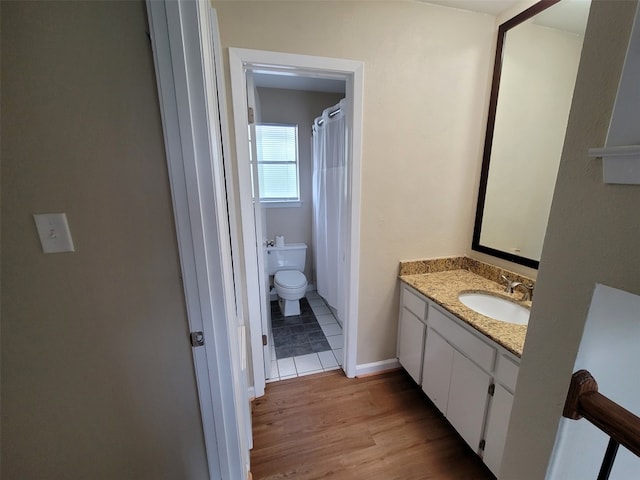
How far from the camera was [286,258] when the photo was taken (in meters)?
3.03

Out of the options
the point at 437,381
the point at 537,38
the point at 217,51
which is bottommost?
the point at 437,381

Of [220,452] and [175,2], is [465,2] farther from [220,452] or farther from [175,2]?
[220,452]

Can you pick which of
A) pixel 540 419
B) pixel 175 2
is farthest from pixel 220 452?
pixel 175 2

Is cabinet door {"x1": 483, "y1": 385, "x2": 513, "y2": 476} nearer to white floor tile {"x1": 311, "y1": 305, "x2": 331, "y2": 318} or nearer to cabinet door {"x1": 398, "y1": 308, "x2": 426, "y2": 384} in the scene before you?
cabinet door {"x1": 398, "y1": 308, "x2": 426, "y2": 384}

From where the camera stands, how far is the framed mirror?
1.33 m

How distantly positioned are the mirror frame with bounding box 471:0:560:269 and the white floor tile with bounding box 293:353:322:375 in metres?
1.53

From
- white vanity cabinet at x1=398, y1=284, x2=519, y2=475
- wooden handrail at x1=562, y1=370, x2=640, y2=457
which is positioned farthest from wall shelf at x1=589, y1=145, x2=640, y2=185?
white vanity cabinet at x1=398, y1=284, x2=519, y2=475

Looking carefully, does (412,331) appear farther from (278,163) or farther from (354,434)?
(278,163)

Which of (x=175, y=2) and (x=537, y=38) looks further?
(x=537, y=38)

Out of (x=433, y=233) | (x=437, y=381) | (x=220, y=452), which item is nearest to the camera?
(x=220, y=452)

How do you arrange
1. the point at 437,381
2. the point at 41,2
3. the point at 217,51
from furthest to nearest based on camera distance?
the point at 437,381, the point at 217,51, the point at 41,2

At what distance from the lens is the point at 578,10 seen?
1.26 m

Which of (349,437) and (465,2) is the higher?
(465,2)

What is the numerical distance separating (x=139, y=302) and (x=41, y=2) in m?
0.78
